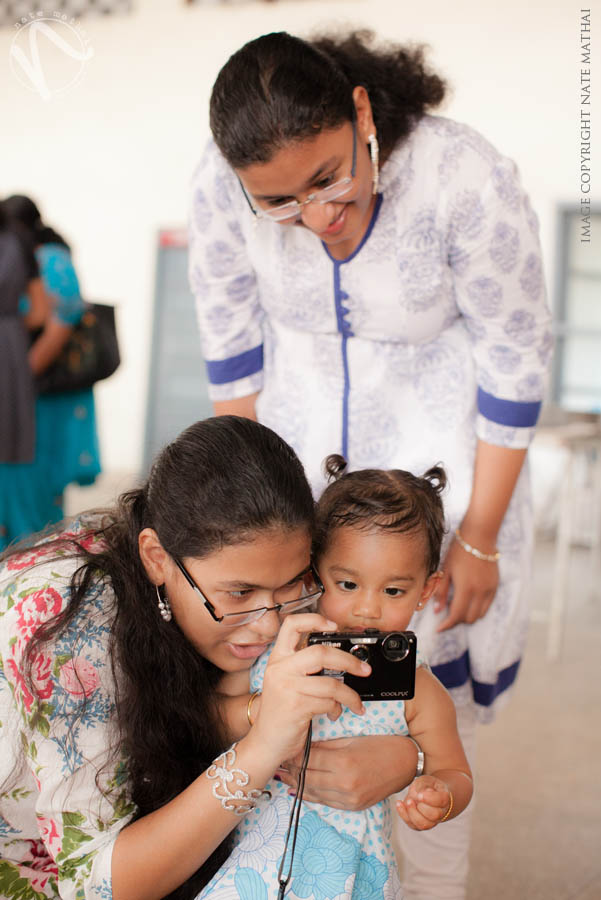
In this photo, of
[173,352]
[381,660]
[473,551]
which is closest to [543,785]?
[473,551]

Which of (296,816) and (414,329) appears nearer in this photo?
(296,816)

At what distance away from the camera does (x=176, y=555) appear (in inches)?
42.2

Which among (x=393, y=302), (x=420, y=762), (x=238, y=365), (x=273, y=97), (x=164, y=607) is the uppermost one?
(x=273, y=97)

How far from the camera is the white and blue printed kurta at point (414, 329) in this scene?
4.53 ft

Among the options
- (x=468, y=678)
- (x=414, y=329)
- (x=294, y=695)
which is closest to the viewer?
(x=294, y=695)

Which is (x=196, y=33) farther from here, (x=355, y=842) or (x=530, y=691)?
(x=355, y=842)

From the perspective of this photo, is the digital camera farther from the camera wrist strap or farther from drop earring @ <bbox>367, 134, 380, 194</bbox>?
drop earring @ <bbox>367, 134, 380, 194</bbox>

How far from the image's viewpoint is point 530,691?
3178 millimetres

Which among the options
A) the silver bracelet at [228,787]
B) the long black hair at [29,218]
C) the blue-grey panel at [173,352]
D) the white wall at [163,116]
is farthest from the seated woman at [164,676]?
the blue-grey panel at [173,352]

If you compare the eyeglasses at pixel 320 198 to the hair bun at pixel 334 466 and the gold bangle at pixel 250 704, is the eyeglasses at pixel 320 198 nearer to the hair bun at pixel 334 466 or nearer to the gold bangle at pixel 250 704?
the hair bun at pixel 334 466

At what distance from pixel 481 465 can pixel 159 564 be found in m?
0.59

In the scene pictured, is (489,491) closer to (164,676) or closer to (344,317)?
(344,317)

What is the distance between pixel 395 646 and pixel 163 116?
6.69 m

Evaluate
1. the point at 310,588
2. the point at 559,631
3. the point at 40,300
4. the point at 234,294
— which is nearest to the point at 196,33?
the point at 40,300
